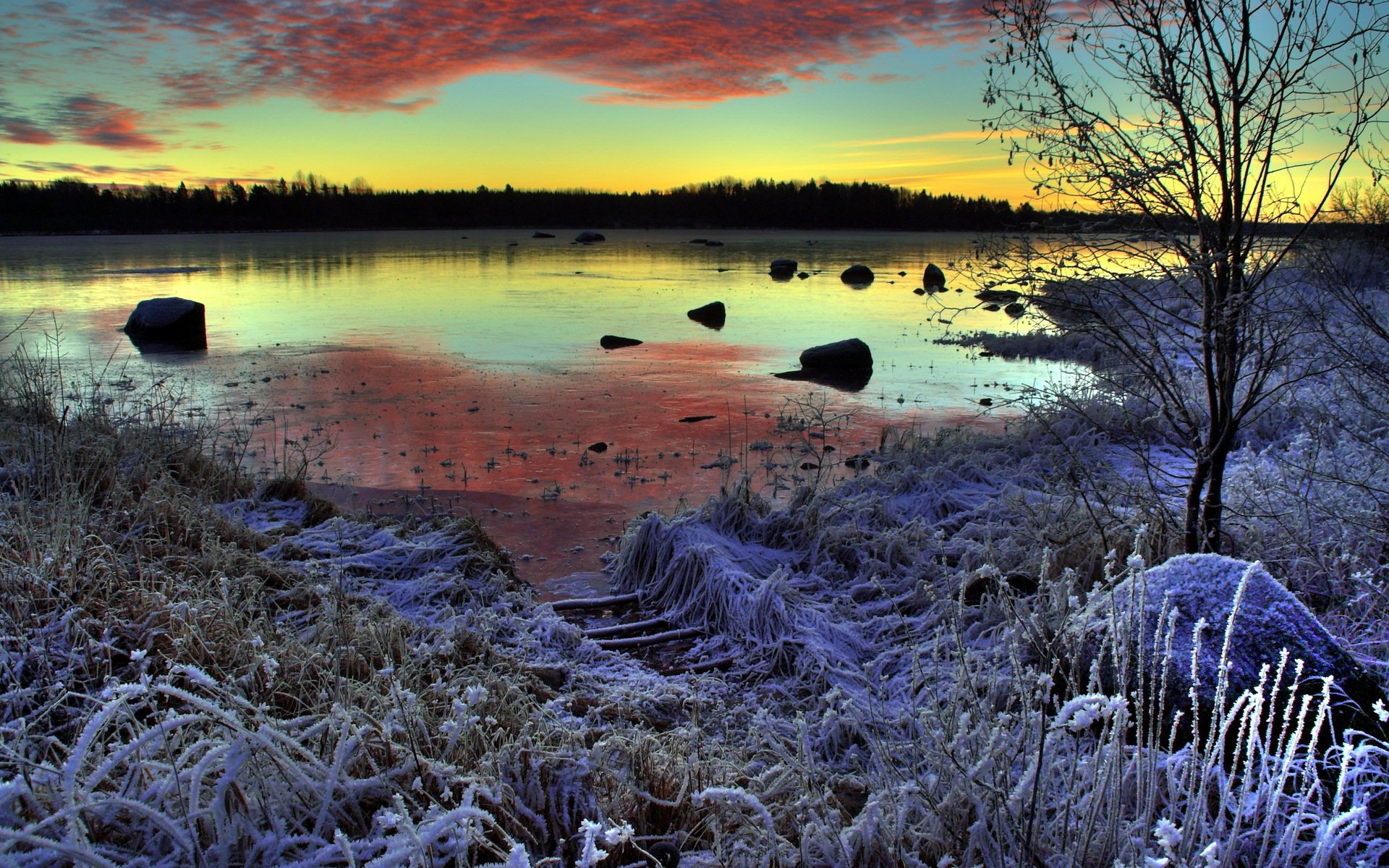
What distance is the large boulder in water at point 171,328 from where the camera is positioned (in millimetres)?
15609

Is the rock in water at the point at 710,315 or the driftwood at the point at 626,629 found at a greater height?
the rock in water at the point at 710,315

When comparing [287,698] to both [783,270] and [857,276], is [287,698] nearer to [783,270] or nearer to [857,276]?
[857,276]

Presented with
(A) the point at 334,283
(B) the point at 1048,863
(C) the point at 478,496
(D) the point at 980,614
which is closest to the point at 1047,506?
(D) the point at 980,614

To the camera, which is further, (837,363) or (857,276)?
(857,276)

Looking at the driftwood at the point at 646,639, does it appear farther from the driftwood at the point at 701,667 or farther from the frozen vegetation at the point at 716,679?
the driftwood at the point at 701,667

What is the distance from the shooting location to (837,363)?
48.0 feet

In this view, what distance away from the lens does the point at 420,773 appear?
7.72ft

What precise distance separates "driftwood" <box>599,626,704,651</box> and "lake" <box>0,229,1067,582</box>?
3.83ft

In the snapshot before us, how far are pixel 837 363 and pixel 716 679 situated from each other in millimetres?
10622

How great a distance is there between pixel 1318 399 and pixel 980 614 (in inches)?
179

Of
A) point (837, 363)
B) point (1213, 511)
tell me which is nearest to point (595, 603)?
point (1213, 511)

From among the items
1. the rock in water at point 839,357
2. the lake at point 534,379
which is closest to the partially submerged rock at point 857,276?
the lake at point 534,379

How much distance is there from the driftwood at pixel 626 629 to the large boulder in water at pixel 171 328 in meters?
13.8

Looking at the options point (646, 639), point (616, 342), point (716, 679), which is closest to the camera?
point (716, 679)
